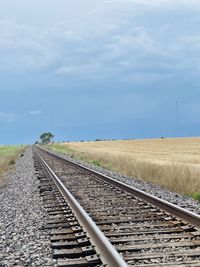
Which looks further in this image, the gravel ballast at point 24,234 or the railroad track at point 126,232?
the gravel ballast at point 24,234

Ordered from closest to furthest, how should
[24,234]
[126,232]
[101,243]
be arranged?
[101,243] → [126,232] → [24,234]

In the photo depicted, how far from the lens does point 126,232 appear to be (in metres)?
7.29

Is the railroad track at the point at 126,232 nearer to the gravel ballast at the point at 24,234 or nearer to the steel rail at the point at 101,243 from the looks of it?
the steel rail at the point at 101,243

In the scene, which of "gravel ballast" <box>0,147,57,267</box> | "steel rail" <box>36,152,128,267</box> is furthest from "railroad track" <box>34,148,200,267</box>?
"gravel ballast" <box>0,147,57,267</box>

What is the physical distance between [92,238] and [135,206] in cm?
368

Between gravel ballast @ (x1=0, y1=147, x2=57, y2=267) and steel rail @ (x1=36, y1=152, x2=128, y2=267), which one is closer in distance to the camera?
steel rail @ (x1=36, y1=152, x2=128, y2=267)

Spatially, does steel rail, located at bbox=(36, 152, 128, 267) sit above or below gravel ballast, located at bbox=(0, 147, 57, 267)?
above

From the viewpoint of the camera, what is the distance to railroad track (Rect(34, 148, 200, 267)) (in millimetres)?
5602

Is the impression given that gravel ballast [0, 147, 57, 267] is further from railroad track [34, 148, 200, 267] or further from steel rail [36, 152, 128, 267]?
steel rail [36, 152, 128, 267]

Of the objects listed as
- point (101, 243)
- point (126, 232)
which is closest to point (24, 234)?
point (126, 232)

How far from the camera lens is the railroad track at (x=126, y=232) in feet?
18.4

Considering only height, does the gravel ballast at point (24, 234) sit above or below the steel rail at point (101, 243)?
below

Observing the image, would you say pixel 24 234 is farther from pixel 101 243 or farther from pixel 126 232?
pixel 101 243

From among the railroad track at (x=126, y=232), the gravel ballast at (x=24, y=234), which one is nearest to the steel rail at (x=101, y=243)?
the railroad track at (x=126, y=232)
